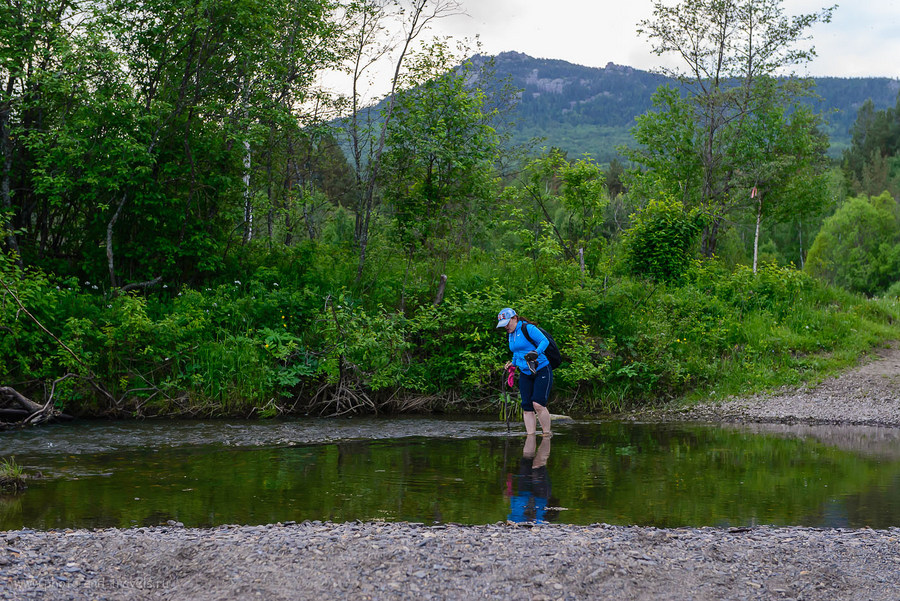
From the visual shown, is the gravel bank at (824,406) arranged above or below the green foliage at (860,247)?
below

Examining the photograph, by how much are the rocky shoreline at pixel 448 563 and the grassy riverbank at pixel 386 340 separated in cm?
841

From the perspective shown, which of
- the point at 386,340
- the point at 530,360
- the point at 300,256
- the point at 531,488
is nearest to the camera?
the point at 531,488

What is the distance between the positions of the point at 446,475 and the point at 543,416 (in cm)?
338


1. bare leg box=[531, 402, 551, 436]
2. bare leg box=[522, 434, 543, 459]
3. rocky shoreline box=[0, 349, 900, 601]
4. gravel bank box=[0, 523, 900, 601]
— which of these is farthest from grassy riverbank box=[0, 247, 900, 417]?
gravel bank box=[0, 523, 900, 601]

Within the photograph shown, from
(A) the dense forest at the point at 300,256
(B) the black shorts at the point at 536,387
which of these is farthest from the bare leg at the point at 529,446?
(A) the dense forest at the point at 300,256

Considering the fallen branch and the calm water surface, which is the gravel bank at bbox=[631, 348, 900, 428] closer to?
the calm water surface

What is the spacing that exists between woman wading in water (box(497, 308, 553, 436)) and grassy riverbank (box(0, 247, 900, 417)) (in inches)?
147

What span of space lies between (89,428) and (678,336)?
13153 millimetres

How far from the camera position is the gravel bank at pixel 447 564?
17.8 feet

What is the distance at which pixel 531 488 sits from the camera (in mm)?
9195

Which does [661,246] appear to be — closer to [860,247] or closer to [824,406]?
[824,406]

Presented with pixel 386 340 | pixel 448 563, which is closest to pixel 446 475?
pixel 448 563

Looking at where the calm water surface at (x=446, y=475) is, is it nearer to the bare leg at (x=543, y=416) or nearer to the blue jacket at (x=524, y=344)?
the bare leg at (x=543, y=416)

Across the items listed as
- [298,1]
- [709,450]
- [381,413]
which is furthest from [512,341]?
[298,1]
